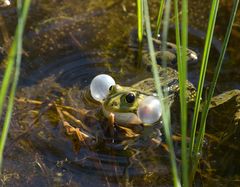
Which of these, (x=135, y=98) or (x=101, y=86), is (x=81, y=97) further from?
(x=135, y=98)

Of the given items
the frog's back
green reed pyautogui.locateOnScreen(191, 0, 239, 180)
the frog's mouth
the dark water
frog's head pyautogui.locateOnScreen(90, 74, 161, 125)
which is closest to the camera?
green reed pyautogui.locateOnScreen(191, 0, 239, 180)

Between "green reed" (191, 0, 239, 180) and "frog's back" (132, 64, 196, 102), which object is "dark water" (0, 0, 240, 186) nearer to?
"frog's back" (132, 64, 196, 102)

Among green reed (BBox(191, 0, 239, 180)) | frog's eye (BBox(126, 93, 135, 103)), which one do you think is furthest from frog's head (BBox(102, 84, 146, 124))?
green reed (BBox(191, 0, 239, 180))

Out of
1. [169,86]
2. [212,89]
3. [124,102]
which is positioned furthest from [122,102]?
[212,89]

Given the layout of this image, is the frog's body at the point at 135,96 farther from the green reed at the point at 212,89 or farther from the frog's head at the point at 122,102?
the green reed at the point at 212,89

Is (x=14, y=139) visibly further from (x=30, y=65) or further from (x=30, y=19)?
(x=30, y=19)

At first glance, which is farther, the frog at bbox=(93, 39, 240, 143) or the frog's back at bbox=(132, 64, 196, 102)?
the frog's back at bbox=(132, 64, 196, 102)
